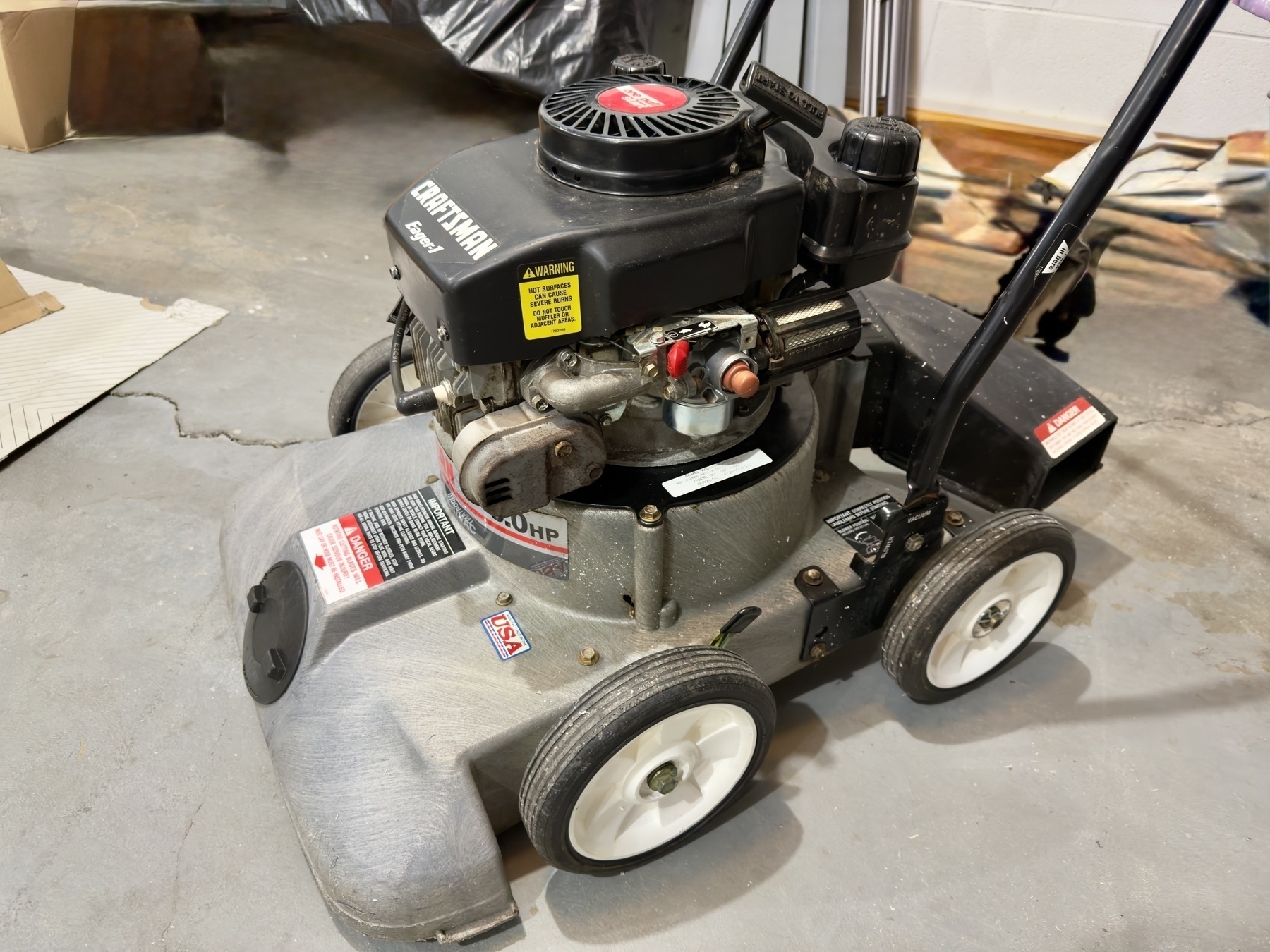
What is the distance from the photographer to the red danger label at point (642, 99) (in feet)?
3.21

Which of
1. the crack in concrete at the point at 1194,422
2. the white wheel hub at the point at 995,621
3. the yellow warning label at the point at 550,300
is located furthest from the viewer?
the crack in concrete at the point at 1194,422

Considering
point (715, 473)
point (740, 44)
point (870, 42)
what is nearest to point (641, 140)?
point (715, 473)

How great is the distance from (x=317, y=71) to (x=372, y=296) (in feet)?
5.26

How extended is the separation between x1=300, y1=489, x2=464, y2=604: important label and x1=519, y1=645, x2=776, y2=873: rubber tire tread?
33 cm

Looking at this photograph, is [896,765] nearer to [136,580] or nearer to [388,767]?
[388,767]

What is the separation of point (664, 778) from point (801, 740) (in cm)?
33

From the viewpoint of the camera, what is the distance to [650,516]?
107 centimetres

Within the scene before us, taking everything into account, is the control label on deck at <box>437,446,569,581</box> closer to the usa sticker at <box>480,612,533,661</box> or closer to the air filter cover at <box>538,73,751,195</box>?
the usa sticker at <box>480,612,533,661</box>

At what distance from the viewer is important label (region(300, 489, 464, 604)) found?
1188mm

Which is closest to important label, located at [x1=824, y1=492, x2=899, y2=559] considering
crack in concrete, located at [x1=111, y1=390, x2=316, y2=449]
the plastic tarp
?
crack in concrete, located at [x1=111, y1=390, x2=316, y2=449]

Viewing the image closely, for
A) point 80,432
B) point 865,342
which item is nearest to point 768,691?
point 865,342

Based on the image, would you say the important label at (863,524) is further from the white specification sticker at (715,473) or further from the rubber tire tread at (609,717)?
the rubber tire tread at (609,717)

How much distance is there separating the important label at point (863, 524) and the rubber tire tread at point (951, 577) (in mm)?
80

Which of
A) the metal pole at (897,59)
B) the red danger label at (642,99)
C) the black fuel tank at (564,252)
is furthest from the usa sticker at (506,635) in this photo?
the metal pole at (897,59)
